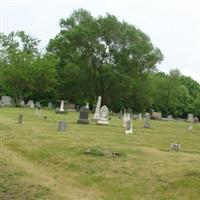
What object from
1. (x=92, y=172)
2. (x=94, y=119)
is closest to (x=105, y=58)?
(x=94, y=119)

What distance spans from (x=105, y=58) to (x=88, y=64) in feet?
8.30

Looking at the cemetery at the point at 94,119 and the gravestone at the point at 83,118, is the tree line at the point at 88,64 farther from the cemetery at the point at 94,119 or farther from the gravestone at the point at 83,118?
the gravestone at the point at 83,118

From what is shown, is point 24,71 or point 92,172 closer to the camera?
point 92,172

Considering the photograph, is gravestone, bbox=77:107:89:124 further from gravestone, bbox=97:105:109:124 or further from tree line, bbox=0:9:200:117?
tree line, bbox=0:9:200:117

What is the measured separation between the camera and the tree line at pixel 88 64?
6294 centimetres

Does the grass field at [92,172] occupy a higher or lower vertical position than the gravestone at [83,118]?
lower

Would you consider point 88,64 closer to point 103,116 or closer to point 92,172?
point 103,116

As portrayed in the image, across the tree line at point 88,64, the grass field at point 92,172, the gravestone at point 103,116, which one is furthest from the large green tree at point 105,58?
the grass field at point 92,172

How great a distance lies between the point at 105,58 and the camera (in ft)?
215

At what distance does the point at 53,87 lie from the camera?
221 ft

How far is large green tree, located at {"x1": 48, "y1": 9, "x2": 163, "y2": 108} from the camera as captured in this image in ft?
209

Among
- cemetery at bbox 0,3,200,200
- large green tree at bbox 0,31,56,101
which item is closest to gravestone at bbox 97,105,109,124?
cemetery at bbox 0,3,200,200

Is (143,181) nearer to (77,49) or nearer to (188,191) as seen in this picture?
(188,191)

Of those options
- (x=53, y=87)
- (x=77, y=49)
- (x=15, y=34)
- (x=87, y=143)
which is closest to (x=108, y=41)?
(x=77, y=49)
